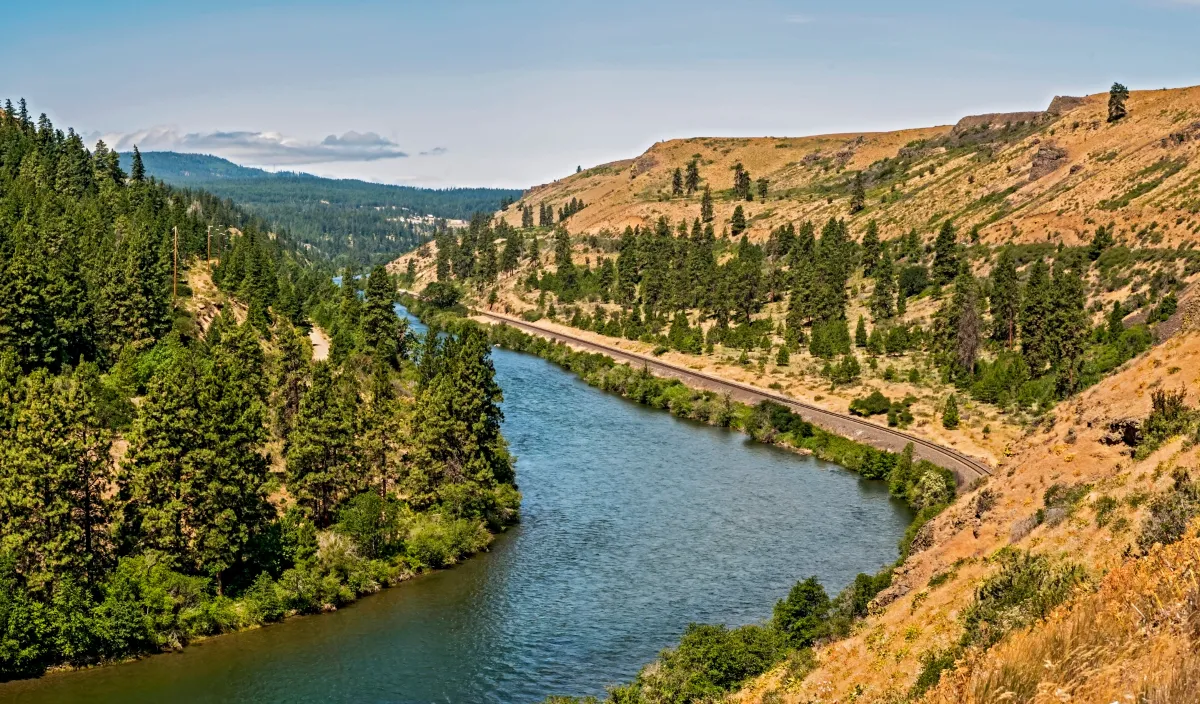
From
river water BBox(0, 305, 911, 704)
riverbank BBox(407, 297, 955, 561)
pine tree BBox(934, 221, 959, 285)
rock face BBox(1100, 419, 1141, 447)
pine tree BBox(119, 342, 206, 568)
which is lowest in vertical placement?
river water BBox(0, 305, 911, 704)

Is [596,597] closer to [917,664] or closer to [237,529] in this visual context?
[237,529]

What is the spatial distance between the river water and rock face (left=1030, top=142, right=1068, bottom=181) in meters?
113

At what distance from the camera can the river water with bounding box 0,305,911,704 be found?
48.9 m

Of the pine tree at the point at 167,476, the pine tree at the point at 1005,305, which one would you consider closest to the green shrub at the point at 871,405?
the pine tree at the point at 1005,305

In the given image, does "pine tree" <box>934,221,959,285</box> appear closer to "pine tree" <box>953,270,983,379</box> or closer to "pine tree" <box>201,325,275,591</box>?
"pine tree" <box>953,270,983,379</box>

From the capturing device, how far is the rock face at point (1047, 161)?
183 meters

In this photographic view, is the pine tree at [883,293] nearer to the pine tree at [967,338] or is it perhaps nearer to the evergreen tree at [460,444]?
the pine tree at [967,338]

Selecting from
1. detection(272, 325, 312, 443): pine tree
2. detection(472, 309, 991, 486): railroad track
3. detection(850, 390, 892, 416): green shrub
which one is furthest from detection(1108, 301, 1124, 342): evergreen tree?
detection(272, 325, 312, 443): pine tree

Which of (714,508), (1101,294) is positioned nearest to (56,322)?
(714,508)

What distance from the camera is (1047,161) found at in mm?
184750

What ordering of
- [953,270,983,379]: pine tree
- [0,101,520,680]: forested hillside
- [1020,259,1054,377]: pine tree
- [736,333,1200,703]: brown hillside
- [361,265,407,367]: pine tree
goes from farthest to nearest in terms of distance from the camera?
[953,270,983,379]: pine tree, [1020,259,1054,377]: pine tree, [361,265,407,367]: pine tree, [0,101,520,680]: forested hillside, [736,333,1200,703]: brown hillside

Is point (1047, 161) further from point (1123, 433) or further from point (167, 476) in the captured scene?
point (167, 476)

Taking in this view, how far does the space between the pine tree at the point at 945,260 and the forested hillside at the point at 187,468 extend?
88.3m

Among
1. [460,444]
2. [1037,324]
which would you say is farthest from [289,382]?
[1037,324]
